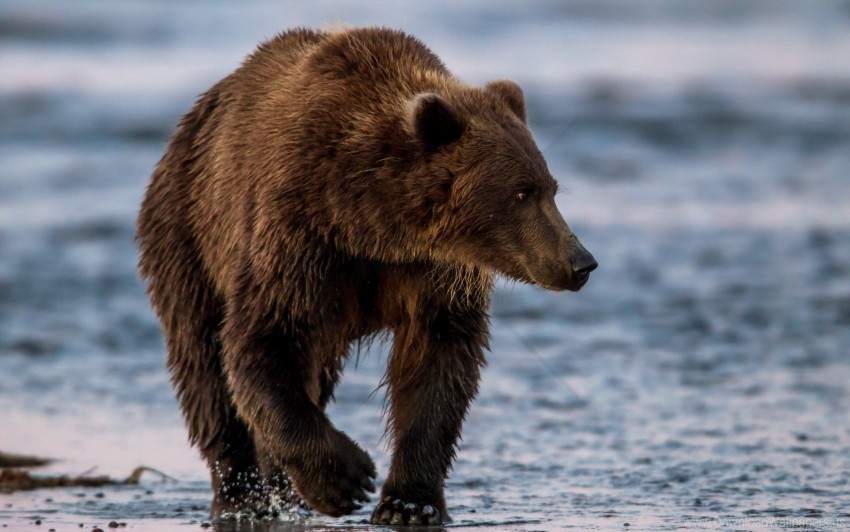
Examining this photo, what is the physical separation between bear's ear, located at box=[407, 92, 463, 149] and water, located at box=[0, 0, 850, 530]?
808mm

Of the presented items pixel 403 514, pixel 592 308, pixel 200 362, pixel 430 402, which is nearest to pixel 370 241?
pixel 430 402

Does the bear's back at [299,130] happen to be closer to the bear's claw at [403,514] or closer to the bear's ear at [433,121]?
the bear's ear at [433,121]

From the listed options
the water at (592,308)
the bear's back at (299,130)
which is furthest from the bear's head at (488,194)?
the water at (592,308)

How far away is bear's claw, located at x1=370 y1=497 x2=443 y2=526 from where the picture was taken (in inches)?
257

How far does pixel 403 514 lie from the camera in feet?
21.5

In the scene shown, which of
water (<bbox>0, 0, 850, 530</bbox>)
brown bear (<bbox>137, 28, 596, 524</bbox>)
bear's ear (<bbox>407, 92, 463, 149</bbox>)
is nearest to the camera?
bear's ear (<bbox>407, 92, 463, 149</bbox>)

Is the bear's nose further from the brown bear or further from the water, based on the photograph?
the water

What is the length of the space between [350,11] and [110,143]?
1281 centimetres

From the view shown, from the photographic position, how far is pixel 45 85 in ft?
73.9

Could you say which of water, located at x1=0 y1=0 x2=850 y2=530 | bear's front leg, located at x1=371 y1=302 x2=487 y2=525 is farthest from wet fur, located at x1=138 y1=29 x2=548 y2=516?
water, located at x1=0 y1=0 x2=850 y2=530

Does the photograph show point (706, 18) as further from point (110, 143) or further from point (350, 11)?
point (110, 143)

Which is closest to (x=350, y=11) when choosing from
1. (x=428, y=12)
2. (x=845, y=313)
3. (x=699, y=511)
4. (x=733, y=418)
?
(x=428, y=12)

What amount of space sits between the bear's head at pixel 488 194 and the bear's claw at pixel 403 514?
1.08m

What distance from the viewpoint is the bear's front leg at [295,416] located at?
6.37 meters
